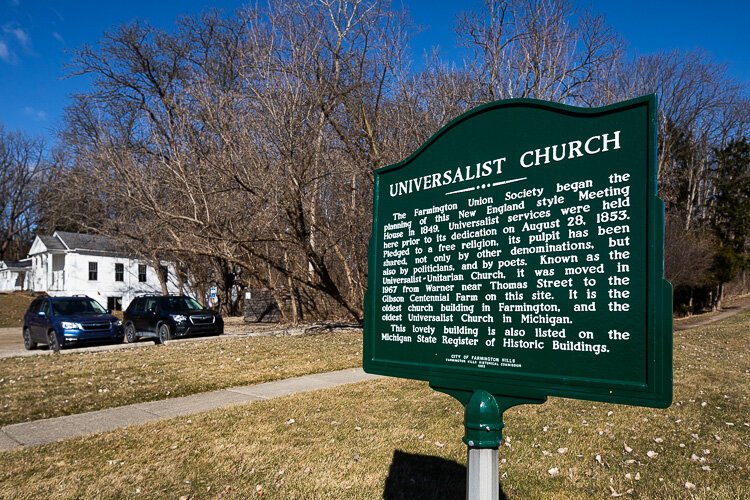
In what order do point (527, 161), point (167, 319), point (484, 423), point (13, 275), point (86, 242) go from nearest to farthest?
point (484, 423) → point (527, 161) → point (167, 319) → point (86, 242) → point (13, 275)

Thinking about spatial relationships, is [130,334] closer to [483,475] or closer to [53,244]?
[483,475]

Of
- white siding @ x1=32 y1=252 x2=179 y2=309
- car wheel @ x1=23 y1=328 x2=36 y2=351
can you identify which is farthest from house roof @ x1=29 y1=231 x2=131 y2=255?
car wheel @ x1=23 y1=328 x2=36 y2=351

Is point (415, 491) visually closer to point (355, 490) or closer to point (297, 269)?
point (355, 490)

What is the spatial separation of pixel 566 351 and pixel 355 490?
2.73m

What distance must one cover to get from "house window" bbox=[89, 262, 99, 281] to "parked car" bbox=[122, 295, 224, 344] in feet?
92.2

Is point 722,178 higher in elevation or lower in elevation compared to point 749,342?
higher

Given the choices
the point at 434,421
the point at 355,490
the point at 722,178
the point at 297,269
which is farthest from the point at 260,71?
the point at 722,178

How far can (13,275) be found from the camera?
57.6 meters

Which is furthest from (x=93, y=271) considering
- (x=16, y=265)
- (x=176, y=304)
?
(x=176, y=304)

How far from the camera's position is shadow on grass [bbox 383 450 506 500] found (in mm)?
4836

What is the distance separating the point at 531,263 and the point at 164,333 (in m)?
17.4

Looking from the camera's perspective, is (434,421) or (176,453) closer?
(176,453)

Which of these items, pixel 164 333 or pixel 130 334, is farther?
pixel 130 334

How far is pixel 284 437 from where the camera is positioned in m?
6.31
